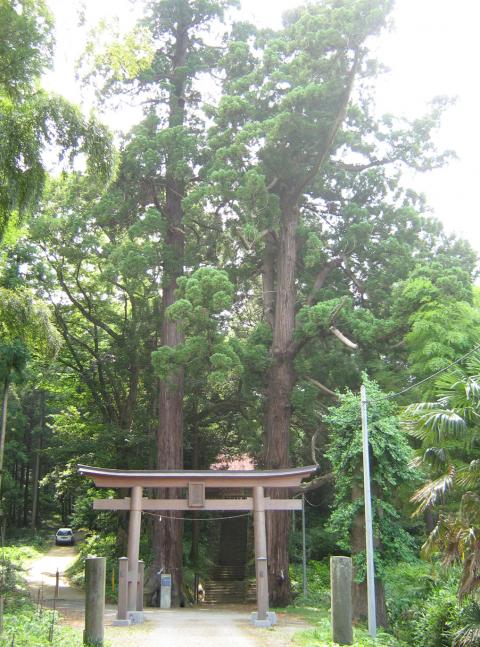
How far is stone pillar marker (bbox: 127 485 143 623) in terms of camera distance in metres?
14.7

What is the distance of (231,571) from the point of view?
90.0ft

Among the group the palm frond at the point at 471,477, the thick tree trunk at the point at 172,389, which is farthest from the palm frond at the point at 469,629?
the thick tree trunk at the point at 172,389

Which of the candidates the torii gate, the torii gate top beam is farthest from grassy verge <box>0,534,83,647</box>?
the torii gate top beam

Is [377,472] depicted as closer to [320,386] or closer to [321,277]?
[320,386]

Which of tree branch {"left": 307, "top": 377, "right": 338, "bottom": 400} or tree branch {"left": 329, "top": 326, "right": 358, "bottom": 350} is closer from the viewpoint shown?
tree branch {"left": 329, "top": 326, "right": 358, "bottom": 350}

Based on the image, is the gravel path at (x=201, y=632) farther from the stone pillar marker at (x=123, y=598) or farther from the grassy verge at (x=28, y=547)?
the grassy verge at (x=28, y=547)

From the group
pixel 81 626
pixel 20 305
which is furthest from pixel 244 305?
pixel 81 626

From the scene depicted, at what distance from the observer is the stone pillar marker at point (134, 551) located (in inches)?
577

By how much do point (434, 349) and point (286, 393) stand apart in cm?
536

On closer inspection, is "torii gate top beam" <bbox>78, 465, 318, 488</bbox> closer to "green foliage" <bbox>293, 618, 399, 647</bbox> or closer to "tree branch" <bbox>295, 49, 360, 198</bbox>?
"green foliage" <bbox>293, 618, 399, 647</bbox>

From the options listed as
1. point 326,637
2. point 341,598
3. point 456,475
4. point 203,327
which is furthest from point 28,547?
point 341,598

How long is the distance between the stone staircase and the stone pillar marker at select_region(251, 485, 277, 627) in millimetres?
5747

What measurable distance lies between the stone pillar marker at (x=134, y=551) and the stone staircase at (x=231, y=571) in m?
6.26

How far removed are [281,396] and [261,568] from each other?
6.00 m
